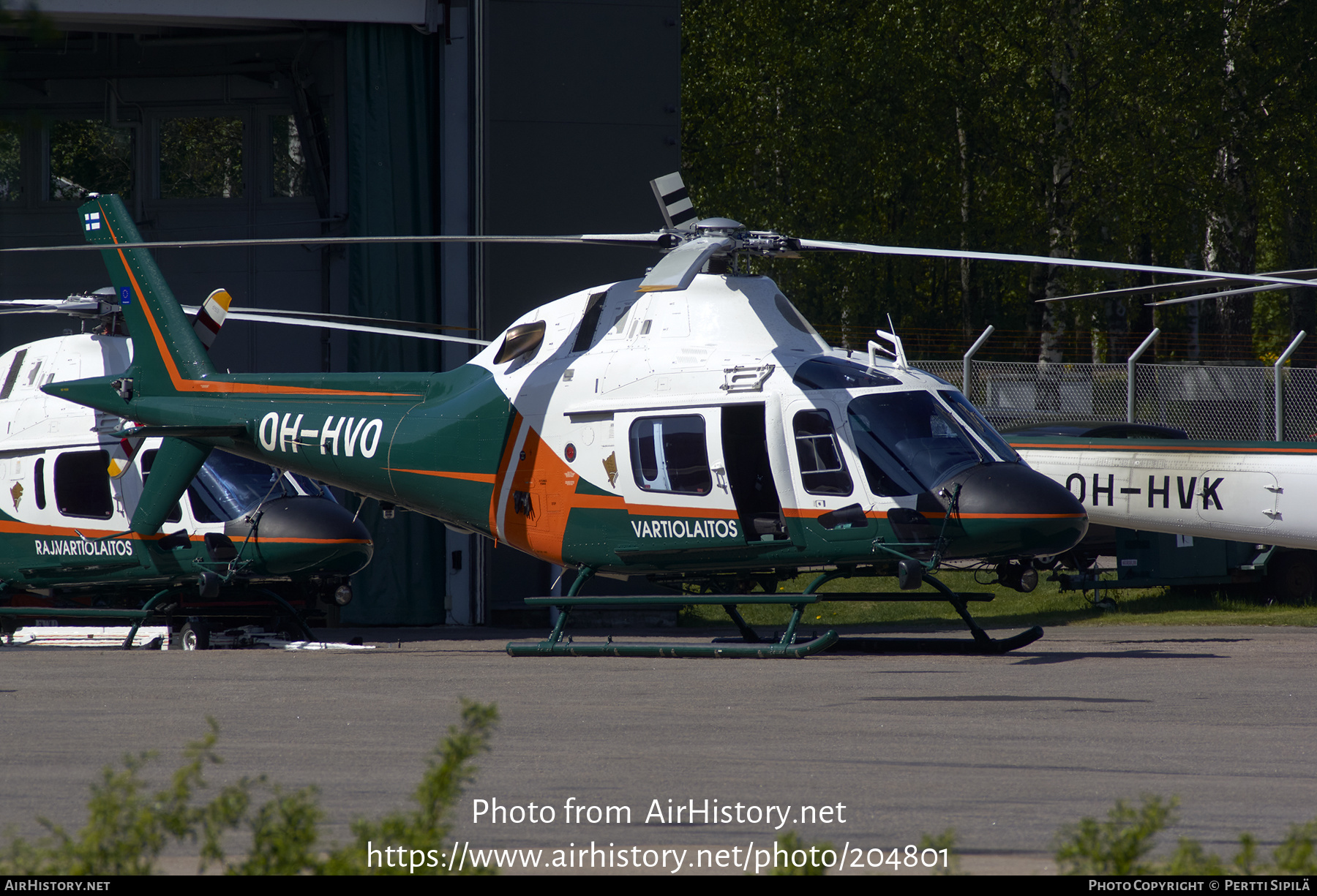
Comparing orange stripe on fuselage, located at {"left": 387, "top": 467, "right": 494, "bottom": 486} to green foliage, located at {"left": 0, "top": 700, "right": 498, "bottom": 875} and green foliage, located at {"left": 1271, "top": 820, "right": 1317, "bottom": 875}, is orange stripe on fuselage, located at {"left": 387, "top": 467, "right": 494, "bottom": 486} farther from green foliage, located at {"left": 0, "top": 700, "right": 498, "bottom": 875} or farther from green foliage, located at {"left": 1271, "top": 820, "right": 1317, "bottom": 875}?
green foliage, located at {"left": 1271, "top": 820, "right": 1317, "bottom": 875}

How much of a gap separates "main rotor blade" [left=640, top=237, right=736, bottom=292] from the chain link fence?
361 inches

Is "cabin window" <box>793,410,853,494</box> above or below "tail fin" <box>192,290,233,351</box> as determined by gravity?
below

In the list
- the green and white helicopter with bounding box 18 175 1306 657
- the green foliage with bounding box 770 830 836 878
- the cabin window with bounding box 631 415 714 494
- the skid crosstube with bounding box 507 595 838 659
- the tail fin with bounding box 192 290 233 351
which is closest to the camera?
the green foliage with bounding box 770 830 836 878

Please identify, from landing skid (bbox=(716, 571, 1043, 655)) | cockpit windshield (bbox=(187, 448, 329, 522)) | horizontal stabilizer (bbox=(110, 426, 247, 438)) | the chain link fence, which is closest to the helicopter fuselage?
horizontal stabilizer (bbox=(110, 426, 247, 438))

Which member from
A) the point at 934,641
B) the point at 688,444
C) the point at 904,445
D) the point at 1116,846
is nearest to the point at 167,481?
the point at 688,444

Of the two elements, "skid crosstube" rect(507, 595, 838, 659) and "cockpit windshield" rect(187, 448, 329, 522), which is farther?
"cockpit windshield" rect(187, 448, 329, 522)

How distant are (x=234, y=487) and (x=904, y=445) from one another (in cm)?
731

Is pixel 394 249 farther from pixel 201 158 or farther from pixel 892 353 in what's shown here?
pixel 892 353

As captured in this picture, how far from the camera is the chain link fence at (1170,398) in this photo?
61.9 ft

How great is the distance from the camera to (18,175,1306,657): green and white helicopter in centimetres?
1021

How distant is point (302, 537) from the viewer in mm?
13445

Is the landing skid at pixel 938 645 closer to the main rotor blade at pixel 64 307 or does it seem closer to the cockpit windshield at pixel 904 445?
the cockpit windshield at pixel 904 445

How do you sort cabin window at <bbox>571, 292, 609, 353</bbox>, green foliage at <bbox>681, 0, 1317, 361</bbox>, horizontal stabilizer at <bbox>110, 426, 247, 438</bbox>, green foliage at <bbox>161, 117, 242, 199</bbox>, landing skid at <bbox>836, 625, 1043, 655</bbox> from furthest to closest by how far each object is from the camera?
green foliage at <bbox>681, 0, 1317, 361</bbox> < green foliage at <bbox>161, 117, 242, 199</bbox> < horizontal stabilizer at <bbox>110, 426, 247, 438</bbox> < cabin window at <bbox>571, 292, 609, 353</bbox> < landing skid at <bbox>836, 625, 1043, 655</bbox>

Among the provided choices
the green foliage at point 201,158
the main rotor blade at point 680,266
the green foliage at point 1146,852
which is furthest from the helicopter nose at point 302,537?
the green foliage at point 1146,852
